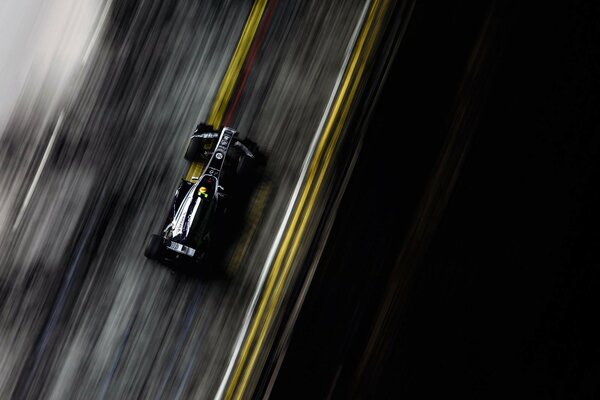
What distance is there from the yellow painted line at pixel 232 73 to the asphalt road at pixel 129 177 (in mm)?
50

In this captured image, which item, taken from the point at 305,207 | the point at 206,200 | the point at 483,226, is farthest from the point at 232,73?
the point at 483,226

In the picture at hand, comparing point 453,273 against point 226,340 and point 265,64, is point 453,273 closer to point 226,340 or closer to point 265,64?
point 226,340

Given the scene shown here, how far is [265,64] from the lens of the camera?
277cm

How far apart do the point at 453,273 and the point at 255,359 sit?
3.59 ft

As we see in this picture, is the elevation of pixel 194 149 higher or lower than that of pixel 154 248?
higher

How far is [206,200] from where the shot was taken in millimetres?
2387

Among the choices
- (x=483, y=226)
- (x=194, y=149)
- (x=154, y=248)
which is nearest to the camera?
(x=483, y=226)

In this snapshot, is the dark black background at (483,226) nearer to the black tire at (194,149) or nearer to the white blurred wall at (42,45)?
the black tire at (194,149)

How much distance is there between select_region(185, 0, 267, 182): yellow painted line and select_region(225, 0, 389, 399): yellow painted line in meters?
0.66

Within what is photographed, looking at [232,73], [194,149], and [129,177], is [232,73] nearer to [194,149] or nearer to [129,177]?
[194,149]

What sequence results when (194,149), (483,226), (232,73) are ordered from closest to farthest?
1. (483,226)
2. (194,149)
3. (232,73)

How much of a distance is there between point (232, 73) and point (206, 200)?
0.88 metres

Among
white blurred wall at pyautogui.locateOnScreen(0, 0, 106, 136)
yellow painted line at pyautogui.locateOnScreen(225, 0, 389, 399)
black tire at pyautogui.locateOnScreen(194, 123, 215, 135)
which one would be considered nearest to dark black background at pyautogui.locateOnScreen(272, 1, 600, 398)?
yellow painted line at pyautogui.locateOnScreen(225, 0, 389, 399)

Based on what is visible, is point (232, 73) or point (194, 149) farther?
point (232, 73)
